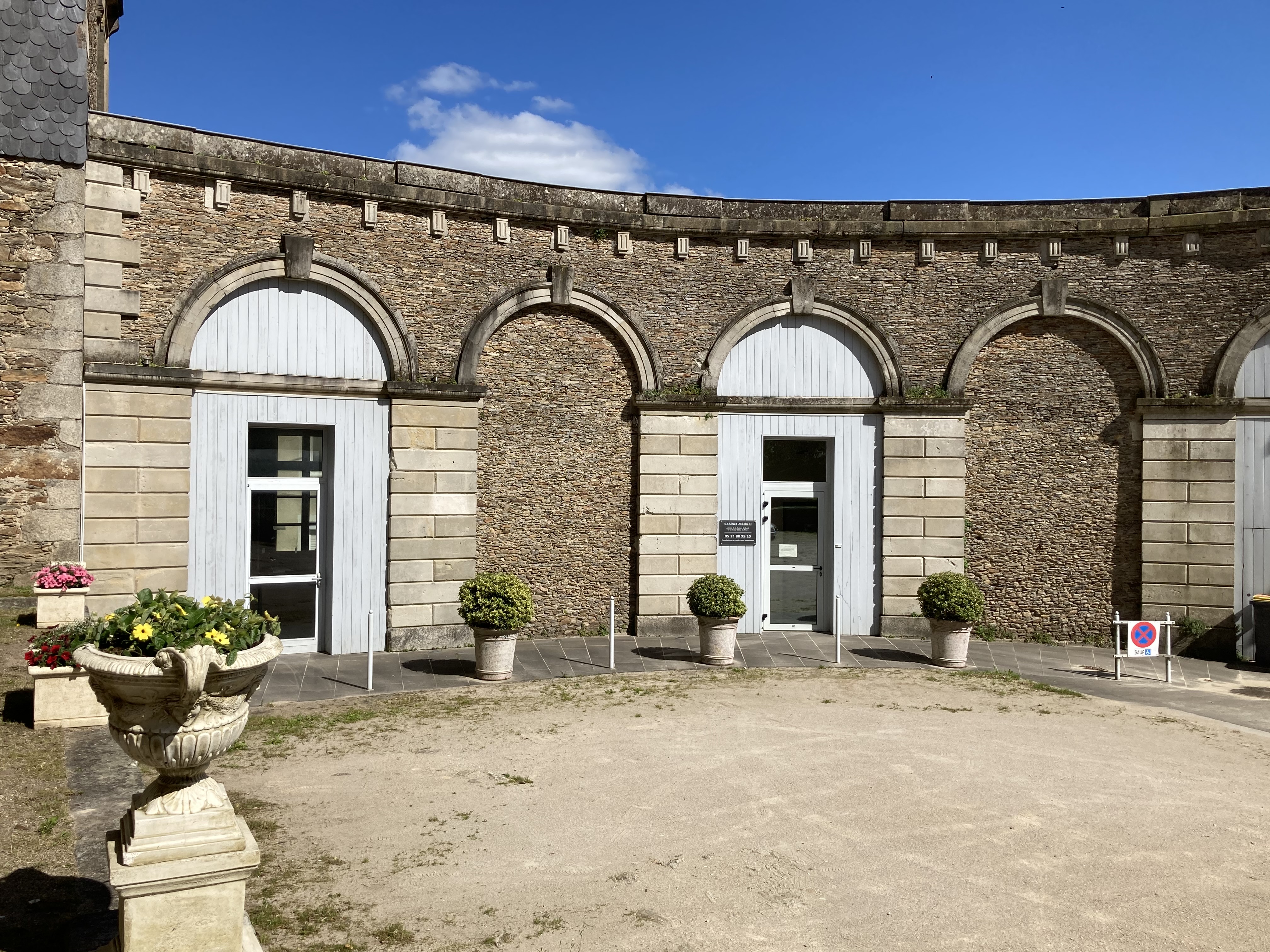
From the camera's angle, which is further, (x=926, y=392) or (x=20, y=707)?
(x=926, y=392)

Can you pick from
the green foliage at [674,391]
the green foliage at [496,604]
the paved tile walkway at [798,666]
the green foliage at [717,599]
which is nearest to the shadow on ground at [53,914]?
the paved tile walkway at [798,666]

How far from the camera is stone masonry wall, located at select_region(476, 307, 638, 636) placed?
13414mm

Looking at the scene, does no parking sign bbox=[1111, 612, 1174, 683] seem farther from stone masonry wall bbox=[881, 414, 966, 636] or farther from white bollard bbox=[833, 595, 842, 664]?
white bollard bbox=[833, 595, 842, 664]

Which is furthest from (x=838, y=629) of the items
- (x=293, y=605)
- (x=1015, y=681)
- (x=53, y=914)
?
(x=53, y=914)

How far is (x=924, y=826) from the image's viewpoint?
6738 millimetres

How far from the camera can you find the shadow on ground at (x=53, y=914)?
15.2ft

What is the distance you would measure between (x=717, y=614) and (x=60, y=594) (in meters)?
7.40

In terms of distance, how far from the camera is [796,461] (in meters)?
14.6

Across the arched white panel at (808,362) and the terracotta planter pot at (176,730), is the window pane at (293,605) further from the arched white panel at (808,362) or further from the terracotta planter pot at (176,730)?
the terracotta planter pot at (176,730)

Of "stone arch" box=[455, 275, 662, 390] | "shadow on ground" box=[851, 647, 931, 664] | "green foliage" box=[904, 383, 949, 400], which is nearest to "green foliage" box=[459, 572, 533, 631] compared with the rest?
"stone arch" box=[455, 275, 662, 390]

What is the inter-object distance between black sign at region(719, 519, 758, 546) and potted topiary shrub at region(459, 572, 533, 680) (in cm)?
380

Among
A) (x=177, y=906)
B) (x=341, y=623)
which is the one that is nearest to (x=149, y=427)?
(x=341, y=623)

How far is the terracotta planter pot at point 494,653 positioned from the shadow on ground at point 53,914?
607cm

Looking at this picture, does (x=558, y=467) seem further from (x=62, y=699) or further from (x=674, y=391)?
(x=62, y=699)
